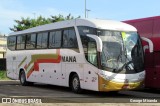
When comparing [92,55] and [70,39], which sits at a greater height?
[70,39]

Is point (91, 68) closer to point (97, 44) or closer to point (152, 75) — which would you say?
point (97, 44)

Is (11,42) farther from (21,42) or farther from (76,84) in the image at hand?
(76,84)

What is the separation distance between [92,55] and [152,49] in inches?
114

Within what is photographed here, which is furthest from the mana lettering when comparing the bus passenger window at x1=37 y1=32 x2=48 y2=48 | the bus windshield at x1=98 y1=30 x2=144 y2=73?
the bus passenger window at x1=37 y1=32 x2=48 y2=48

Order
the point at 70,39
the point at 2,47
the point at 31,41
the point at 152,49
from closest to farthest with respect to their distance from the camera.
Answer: the point at 152,49 → the point at 70,39 → the point at 31,41 → the point at 2,47

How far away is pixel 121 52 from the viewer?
59.5 feet

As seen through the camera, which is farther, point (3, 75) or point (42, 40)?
point (3, 75)

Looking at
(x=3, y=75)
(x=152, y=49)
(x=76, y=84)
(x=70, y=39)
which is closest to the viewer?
(x=152, y=49)

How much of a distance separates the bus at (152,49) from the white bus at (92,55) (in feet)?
3.49

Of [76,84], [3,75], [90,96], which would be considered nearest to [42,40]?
[76,84]

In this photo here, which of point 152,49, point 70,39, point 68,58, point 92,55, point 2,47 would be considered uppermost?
point 2,47

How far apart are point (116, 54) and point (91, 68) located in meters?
1.26

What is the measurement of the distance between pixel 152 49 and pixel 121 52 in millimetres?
1836

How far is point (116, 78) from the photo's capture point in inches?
696
